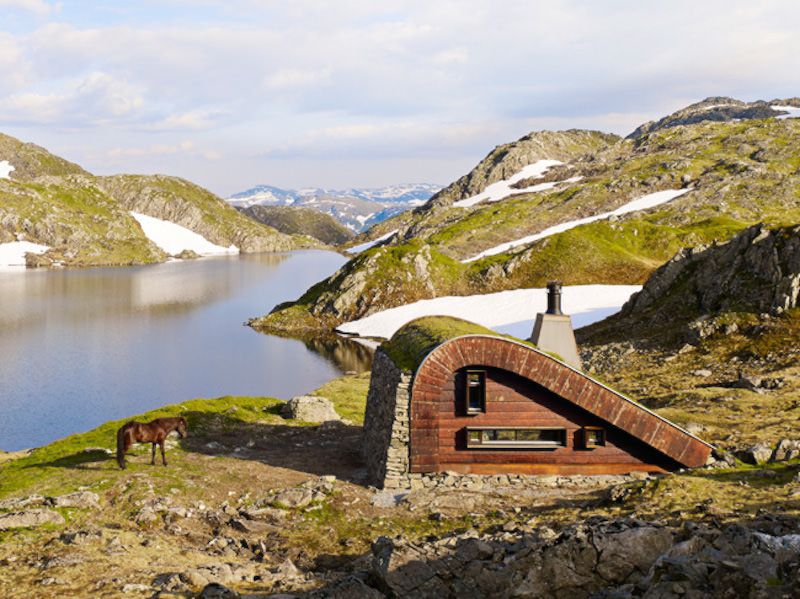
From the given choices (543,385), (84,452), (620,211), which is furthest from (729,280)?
(620,211)

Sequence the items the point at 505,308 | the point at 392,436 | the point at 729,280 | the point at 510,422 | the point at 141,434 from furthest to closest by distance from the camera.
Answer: the point at 505,308
the point at 729,280
the point at 141,434
the point at 510,422
the point at 392,436

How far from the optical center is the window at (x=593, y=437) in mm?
24859

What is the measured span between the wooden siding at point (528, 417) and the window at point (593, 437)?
0.25 metres

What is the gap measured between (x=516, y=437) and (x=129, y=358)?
67.1 meters

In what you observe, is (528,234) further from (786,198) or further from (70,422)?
(70,422)

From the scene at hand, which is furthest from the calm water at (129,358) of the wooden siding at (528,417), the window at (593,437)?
the window at (593,437)

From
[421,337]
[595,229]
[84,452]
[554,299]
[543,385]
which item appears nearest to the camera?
[543,385]

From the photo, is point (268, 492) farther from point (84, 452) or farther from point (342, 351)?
point (342, 351)

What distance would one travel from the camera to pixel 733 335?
146 ft

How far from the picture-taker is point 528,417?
2508 cm

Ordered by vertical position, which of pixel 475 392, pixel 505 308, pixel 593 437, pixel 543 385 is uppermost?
pixel 543 385

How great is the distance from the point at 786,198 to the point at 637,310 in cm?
10557

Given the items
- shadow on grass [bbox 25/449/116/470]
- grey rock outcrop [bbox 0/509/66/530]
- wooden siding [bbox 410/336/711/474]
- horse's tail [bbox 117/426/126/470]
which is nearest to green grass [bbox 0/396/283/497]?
shadow on grass [bbox 25/449/116/470]

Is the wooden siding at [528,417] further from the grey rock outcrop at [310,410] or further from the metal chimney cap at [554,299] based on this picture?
the grey rock outcrop at [310,410]
